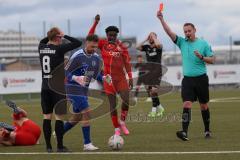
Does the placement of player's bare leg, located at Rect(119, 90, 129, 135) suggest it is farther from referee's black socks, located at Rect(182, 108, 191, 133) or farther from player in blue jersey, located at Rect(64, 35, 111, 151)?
player in blue jersey, located at Rect(64, 35, 111, 151)

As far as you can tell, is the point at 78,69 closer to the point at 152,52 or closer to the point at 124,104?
the point at 124,104

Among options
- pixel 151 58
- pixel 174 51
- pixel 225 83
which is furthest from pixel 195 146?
pixel 174 51

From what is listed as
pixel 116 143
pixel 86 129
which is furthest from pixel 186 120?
pixel 86 129

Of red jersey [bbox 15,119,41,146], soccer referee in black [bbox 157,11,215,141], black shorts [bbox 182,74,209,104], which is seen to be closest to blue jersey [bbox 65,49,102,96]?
red jersey [bbox 15,119,41,146]

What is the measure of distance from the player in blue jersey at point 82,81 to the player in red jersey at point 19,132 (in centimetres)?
96

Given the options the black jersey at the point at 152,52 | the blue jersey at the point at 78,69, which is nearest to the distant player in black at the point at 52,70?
the blue jersey at the point at 78,69

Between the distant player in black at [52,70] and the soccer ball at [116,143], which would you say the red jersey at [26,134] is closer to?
the distant player in black at [52,70]

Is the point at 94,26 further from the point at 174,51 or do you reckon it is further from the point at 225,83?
the point at 174,51

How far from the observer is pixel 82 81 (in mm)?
12297

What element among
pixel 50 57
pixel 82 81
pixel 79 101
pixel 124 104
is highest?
pixel 50 57

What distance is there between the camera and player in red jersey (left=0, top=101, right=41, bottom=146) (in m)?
13.0

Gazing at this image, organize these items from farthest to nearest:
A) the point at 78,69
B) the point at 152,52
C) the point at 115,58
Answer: the point at 152,52 < the point at 115,58 < the point at 78,69

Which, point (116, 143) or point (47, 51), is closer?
point (47, 51)

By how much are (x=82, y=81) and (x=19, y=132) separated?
1.80m
